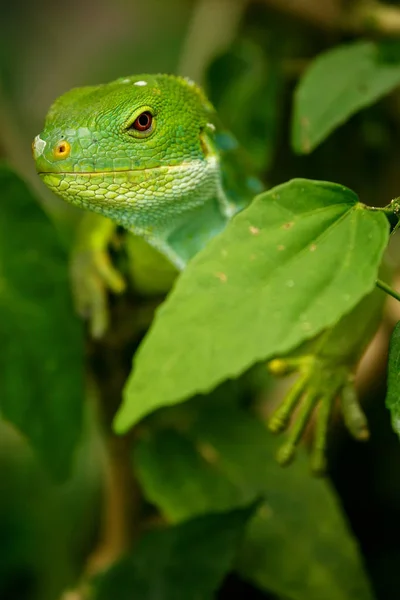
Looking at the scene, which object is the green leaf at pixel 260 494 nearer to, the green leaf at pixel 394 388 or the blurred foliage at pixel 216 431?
the blurred foliage at pixel 216 431

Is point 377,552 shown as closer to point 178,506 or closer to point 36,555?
point 178,506

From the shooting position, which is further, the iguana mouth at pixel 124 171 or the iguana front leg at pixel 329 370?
the iguana front leg at pixel 329 370

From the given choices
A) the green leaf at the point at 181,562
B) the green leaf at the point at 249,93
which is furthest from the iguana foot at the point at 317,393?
the green leaf at the point at 249,93

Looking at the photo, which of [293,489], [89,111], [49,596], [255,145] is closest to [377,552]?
[293,489]

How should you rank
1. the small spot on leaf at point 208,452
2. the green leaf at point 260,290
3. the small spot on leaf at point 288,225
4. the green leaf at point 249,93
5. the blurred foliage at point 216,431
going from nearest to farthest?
1. the green leaf at point 260,290
2. the small spot on leaf at point 288,225
3. the blurred foliage at point 216,431
4. the small spot on leaf at point 208,452
5. the green leaf at point 249,93

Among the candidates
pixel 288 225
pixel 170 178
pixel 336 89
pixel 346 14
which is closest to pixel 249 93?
pixel 346 14

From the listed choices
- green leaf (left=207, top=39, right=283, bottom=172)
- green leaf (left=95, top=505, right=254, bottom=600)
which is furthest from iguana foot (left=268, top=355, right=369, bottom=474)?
green leaf (left=207, top=39, right=283, bottom=172)

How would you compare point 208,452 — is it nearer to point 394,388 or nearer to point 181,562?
point 181,562

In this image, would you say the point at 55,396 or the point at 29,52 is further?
the point at 29,52
